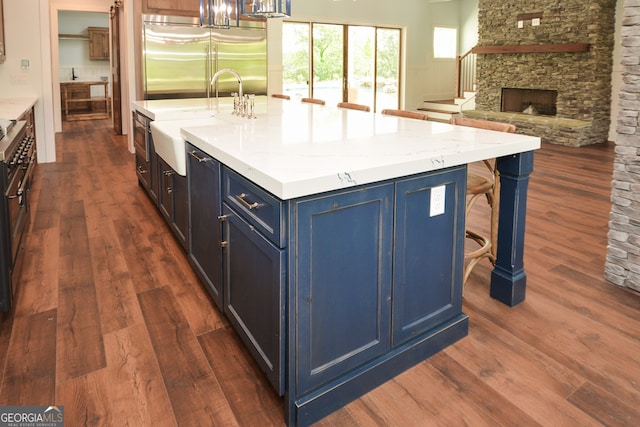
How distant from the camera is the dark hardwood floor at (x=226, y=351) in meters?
1.82

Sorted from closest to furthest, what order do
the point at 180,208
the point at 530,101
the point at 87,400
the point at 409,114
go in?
the point at 87,400 → the point at 180,208 → the point at 409,114 → the point at 530,101

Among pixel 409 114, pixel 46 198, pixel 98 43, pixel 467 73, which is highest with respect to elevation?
pixel 98 43

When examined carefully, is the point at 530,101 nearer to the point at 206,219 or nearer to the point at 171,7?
the point at 171,7

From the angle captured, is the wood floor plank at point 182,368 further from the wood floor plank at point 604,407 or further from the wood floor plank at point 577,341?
the wood floor plank at point 577,341

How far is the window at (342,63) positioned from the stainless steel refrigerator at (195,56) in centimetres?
380

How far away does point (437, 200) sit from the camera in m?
2.03

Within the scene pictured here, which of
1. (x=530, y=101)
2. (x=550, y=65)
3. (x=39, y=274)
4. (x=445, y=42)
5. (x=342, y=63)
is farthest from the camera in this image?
(x=445, y=42)

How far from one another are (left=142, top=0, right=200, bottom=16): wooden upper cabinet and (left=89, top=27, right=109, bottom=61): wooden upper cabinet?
767 cm

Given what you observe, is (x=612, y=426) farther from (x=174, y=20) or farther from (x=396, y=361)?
(x=174, y=20)

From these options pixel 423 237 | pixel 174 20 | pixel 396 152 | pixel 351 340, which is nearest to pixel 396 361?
pixel 351 340

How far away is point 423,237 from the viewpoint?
2.02 meters

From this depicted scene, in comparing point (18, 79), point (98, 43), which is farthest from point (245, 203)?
point (98, 43)

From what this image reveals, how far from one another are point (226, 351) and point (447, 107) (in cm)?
1014

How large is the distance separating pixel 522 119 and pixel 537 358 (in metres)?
7.45
